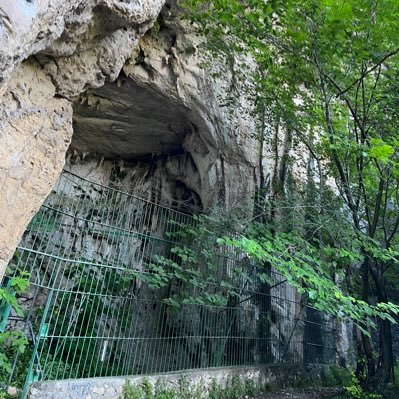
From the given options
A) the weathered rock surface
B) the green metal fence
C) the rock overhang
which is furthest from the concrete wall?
the rock overhang

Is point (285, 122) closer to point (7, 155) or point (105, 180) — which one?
point (105, 180)

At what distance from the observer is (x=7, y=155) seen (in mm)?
3162

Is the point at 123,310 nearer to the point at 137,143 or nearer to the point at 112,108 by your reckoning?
the point at 112,108

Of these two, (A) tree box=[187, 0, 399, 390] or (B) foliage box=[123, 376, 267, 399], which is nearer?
(B) foliage box=[123, 376, 267, 399]

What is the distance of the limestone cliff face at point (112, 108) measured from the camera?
318 cm

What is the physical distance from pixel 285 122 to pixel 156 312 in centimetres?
415

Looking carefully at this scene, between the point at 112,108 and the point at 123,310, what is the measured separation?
12.4ft

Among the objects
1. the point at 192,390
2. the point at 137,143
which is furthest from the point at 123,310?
the point at 137,143

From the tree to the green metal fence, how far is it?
1.86m

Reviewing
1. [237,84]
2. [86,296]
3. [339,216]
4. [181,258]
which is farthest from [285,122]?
[86,296]

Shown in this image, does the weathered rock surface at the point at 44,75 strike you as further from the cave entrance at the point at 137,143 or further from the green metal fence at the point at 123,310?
the cave entrance at the point at 137,143

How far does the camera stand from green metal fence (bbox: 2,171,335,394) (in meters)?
3.93

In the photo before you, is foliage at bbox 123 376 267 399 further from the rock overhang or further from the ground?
the rock overhang

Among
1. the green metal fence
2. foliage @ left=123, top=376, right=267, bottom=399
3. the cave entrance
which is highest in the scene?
the cave entrance
